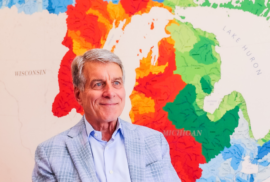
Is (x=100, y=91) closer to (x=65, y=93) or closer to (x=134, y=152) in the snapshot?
(x=134, y=152)

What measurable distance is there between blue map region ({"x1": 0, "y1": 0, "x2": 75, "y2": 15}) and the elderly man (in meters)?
0.75

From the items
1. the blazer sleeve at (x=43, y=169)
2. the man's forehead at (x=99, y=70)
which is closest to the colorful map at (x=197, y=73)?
the man's forehead at (x=99, y=70)

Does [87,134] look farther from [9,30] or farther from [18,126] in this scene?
[9,30]

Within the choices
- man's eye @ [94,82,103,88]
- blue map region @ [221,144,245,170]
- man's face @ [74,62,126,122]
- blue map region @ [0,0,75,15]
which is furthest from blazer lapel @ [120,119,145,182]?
blue map region @ [0,0,75,15]

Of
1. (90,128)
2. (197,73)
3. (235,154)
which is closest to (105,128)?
(90,128)

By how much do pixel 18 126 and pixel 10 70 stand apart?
0.46 metres

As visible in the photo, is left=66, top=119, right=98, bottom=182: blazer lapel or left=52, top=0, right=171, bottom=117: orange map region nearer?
left=66, top=119, right=98, bottom=182: blazer lapel

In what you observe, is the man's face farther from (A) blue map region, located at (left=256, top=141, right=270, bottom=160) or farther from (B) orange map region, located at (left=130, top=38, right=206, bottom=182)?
(A) blue map region, located at (left=256, top=141, right=270, bottom=160)

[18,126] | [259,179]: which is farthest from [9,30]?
[259,179]

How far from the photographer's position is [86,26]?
1.71m

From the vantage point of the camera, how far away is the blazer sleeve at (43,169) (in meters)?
1.11

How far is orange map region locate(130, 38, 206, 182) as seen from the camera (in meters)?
1.63

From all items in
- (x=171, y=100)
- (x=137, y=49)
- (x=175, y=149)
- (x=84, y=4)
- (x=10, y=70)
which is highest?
(x=84, y=4)

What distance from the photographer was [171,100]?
64.6 inches
